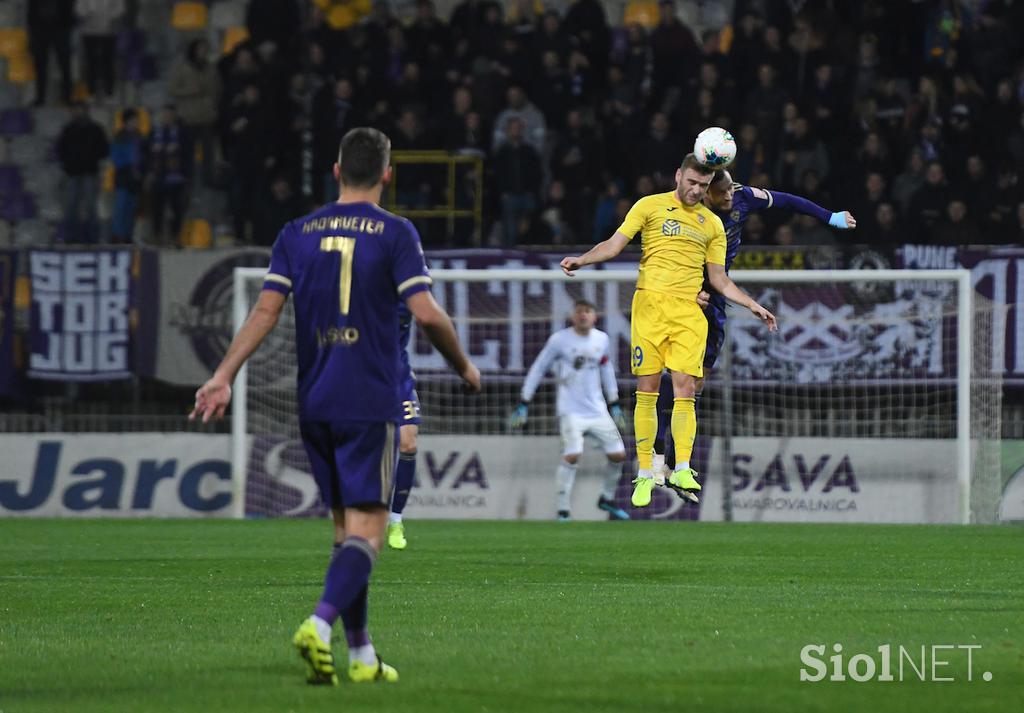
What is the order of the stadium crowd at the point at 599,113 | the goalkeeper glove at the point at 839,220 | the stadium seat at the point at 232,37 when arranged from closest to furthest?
the goalkeeper glove at the point at 839,220, the stadium crowd at the point at 599,113, the stadium seat at the point at 232,37

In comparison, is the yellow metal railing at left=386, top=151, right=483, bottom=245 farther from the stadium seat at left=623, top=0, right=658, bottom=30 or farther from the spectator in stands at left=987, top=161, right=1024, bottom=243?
the spectator in stands at left=987, top=161, right=1024, bottom=243

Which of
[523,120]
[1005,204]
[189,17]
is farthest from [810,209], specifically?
[189,17]

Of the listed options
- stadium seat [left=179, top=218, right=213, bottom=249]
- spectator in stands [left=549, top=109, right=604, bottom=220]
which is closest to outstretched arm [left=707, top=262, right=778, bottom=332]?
spectator in stands [left=549, top=109, right=604, bottom=220]

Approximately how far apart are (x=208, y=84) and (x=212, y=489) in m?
5.81

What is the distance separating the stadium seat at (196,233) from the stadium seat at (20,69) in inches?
164

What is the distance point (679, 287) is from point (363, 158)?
19.3ft

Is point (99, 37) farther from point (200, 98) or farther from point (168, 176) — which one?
point (168, 176)

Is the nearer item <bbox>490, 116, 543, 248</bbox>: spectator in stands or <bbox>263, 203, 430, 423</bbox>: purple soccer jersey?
<bbox>263, 203, 430, 423</bbox>: purple soccer jersey

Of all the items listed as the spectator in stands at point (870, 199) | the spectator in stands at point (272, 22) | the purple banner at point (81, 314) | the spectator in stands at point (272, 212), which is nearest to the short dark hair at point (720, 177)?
the spectator in stands at point (870, 199)

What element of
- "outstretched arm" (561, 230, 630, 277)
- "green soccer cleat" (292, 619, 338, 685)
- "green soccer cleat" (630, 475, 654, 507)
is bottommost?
"green soccer cleat" (292, 619, 338, 685)

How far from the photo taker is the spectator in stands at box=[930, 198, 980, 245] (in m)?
19.8

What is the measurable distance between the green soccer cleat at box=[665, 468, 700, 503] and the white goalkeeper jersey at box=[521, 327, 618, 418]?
7863 mm

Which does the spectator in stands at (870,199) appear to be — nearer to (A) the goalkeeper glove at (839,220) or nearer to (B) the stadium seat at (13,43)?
(A) the goalkeeper glove at (839,220)

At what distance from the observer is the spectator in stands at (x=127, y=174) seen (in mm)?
22203
